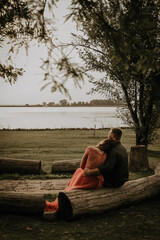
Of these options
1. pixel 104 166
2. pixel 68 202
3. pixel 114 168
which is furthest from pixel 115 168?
pixel 68 202

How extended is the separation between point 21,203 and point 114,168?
7.42 ft

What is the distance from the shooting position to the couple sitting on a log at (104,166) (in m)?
5.34

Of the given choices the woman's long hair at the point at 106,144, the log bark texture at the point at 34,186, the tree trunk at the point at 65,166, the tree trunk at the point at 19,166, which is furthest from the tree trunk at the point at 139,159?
the woman's long hair at the point at 106,144

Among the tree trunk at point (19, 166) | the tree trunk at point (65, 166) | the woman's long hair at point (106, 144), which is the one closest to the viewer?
the woman's long hair at point (106, 144)

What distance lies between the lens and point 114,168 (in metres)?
5.54

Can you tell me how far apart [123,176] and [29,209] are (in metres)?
2.28

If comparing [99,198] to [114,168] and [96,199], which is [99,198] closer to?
[96,199]

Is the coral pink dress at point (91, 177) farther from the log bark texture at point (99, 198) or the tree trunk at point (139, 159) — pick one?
the tree trunk at point (139, 159)

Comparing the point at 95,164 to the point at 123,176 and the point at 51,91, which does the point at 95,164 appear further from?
the point at 51,91

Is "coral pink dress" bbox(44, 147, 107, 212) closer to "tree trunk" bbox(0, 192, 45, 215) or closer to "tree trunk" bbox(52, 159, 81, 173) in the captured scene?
"tree trunk" bbox(0, 192, 45, 215)

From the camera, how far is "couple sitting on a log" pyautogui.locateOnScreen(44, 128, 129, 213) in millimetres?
5340

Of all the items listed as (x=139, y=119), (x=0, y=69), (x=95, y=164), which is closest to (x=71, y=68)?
(x=95, y=164)

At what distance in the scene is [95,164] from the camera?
5406 millimetres

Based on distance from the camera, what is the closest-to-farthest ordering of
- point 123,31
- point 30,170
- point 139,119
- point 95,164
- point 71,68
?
1. point 123,31
2. point 71,68
3. point 95,164
4. point 30,170
5. point 139,119
